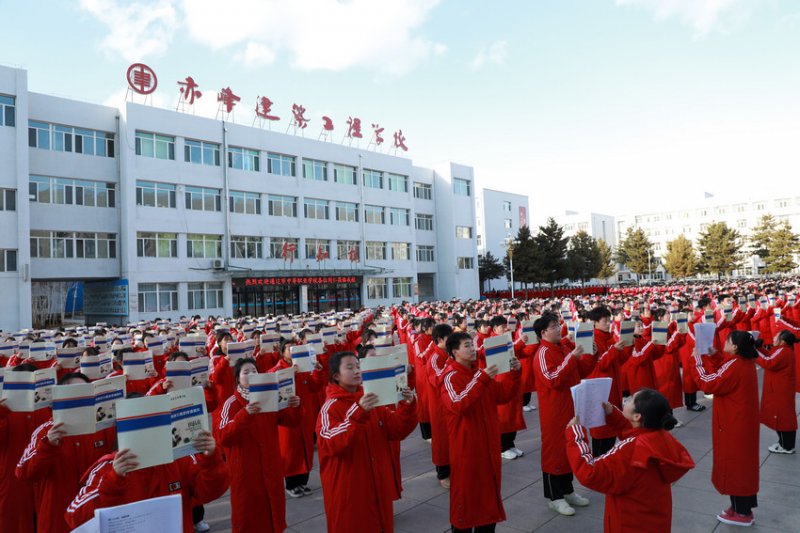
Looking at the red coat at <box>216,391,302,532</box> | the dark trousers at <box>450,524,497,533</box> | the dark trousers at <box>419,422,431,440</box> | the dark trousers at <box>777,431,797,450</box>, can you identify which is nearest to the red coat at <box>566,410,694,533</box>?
the dark trousers at <box>450,524,497,533</box>

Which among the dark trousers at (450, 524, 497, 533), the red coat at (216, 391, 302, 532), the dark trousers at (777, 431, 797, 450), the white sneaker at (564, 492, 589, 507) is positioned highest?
the red coat at (216, 391, 302, 532)

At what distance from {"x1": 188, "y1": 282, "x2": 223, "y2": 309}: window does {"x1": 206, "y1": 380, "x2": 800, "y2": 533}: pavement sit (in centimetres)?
2436

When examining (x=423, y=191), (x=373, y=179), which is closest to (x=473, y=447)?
(x=373, y=179)

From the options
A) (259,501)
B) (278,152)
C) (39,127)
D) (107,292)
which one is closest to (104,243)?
→ (107,292)

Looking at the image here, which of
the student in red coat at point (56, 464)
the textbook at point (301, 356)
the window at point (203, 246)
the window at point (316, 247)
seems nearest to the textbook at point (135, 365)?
the textbook at point (301, 356)

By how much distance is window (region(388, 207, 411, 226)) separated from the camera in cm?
3964

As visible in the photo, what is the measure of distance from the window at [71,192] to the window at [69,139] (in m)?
1.55

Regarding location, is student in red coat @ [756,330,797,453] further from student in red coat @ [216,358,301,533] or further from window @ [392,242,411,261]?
window @ [392,242,411,261]

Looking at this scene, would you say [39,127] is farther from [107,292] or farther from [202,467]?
[202,467]

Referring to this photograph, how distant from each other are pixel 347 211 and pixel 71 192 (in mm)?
16678

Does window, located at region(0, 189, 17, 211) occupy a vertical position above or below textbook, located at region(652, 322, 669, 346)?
above

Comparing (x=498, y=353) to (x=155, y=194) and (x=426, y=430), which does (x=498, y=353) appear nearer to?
(x=426, y=430)

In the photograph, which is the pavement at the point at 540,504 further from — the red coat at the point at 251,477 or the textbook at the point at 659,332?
the textbook at the point at 659,332

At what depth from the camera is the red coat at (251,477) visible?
4.23 meters
